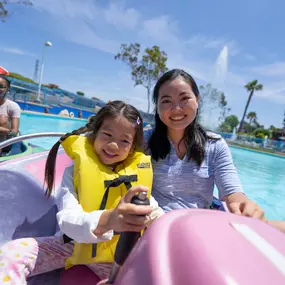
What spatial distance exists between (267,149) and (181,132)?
1701 cm

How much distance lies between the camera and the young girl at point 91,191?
920mm

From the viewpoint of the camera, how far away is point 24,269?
1.02m

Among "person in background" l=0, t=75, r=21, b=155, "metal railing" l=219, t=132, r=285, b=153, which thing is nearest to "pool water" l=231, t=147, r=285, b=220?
"person in background" l=0, t=75, r=21, b=155

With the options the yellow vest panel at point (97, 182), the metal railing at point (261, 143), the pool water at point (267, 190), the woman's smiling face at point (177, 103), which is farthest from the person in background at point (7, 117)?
the metal railing at point (261, 143)

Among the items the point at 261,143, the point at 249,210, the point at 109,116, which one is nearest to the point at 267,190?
the point at 249,210

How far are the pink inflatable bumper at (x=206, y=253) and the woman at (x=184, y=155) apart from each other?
633 mm

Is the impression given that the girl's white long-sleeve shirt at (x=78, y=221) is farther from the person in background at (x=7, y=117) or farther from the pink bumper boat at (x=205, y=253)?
the person in background at (x=7, y=117)

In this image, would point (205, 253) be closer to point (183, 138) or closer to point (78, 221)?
point (78, 221)

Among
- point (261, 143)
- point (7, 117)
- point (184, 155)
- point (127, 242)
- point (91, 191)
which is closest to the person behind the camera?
point (127, 242)

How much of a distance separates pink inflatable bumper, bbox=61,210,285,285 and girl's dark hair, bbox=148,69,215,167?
74cm

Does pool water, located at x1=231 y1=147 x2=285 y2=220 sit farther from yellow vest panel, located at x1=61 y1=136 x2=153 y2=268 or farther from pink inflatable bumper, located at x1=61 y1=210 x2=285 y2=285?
pink inflatable bumper, located at x1=61 y1=210 x2=285 y2=285

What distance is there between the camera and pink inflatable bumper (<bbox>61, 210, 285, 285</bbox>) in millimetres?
474

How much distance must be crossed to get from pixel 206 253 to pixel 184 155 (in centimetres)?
94

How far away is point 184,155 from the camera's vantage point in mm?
1430
